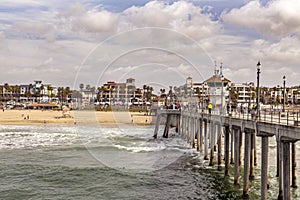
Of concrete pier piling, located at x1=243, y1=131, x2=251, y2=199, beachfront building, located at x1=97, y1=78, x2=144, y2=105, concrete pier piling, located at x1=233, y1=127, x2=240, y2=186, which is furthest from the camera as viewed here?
beachfront building, located at x1=97, y1=78, x2=144, y2=105

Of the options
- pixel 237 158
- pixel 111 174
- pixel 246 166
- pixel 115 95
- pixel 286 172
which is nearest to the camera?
pixel 286 172

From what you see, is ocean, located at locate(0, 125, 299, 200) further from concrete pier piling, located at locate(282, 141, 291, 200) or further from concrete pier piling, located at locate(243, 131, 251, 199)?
concrete pier piling, located at locate(282, 141, 291, 200)

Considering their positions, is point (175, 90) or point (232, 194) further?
point (175, 90)

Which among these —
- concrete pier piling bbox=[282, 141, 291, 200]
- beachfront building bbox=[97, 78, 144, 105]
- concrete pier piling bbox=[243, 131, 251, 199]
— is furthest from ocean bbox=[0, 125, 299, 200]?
beachfront building bbox=[97, 78, 144, 105]

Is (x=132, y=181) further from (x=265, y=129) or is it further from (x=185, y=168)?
(x=265, y=129)

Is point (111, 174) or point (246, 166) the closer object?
point (246, 166)

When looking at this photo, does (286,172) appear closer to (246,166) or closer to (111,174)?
(246,166)

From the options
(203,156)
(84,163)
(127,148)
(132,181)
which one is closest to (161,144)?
(127,148)

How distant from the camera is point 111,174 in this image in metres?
30.4

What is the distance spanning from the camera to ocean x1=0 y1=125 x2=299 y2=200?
80.4 ft

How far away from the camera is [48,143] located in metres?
49.4

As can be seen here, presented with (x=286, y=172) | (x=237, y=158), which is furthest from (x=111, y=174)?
(x=286, y=172)

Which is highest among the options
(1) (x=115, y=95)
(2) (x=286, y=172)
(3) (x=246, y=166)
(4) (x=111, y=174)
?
(1) (x=115, y=95)

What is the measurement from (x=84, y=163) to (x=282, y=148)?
68.7ft
